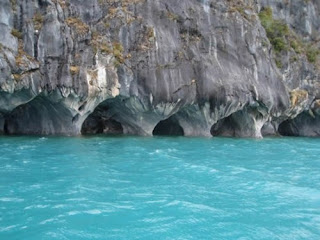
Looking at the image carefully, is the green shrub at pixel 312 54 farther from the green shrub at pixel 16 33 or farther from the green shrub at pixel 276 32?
the green shrub at pixel 16 33

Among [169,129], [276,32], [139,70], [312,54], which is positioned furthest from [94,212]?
[312,54]

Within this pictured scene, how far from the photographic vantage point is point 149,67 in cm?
3569

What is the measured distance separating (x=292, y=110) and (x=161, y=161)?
2724 cm

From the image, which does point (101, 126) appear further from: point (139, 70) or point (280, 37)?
point (280, 37)

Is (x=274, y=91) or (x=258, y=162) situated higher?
(x=274, y=91)

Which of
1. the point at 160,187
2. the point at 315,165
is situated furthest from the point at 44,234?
the point at 315,165

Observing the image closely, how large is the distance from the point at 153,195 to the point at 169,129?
92.4 ft

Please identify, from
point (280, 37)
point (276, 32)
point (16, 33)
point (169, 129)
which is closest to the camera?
point (16, 33)

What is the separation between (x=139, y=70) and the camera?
116 ft

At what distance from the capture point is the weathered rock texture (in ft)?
103

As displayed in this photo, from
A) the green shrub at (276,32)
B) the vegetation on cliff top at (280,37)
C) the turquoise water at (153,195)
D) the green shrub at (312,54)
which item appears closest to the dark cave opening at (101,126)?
the turquoise water at (153,195)

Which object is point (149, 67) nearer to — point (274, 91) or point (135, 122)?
point (135, 122)

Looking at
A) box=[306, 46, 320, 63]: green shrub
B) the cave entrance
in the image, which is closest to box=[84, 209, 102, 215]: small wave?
the cave entrance

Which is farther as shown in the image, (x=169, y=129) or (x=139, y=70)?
(x=169, y=129)
